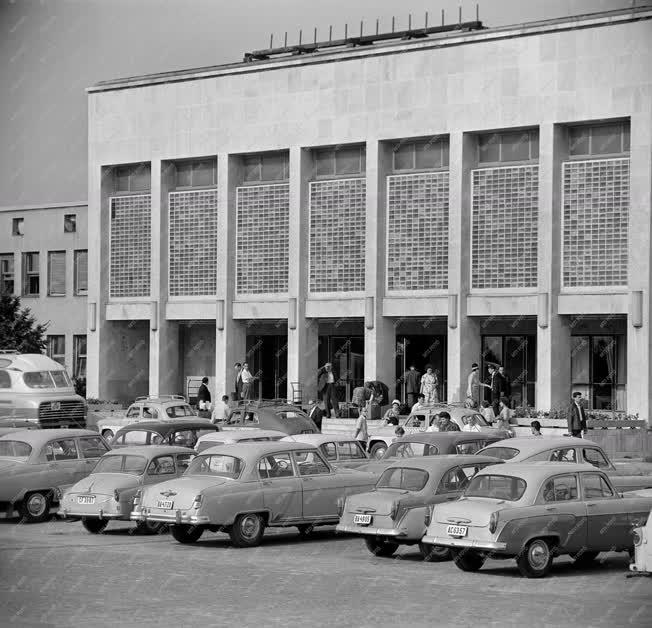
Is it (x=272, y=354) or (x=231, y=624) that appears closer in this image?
(x=231, y=624)

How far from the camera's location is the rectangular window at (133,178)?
179 feet

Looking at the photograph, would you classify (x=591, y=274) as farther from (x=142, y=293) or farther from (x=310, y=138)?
(x=142, y=293)

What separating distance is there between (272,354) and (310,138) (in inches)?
353

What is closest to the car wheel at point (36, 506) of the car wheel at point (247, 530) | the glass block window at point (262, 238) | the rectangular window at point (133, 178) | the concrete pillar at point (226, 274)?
the car wheel at point (247, 530)

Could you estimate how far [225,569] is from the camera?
1794 cm

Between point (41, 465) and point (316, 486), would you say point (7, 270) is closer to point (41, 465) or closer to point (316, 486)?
point (41, 465)

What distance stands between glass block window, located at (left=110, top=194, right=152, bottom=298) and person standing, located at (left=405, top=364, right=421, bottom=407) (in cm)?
1167

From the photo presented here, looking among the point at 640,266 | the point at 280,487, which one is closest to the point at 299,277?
the point at 640,266

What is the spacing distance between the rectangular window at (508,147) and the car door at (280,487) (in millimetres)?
26143

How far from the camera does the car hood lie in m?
22.3

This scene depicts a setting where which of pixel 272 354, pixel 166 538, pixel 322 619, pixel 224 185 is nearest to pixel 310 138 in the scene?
pixel 224 185

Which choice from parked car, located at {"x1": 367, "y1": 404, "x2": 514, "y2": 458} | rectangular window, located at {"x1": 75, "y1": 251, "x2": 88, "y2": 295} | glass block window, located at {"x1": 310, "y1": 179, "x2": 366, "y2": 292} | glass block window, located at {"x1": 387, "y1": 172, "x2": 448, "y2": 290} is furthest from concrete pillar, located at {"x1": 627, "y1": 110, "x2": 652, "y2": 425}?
rectangular window, located at {"x1": 75, "y1": 251, "x2": 88, "y2": 295}

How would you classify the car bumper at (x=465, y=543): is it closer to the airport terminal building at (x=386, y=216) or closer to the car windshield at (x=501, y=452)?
the car windshield at (x=501, y=452)

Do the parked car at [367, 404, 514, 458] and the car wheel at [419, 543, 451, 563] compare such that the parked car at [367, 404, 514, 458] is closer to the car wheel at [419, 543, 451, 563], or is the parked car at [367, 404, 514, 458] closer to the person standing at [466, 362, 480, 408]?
the person standing at [466, 362, 480, 408]
